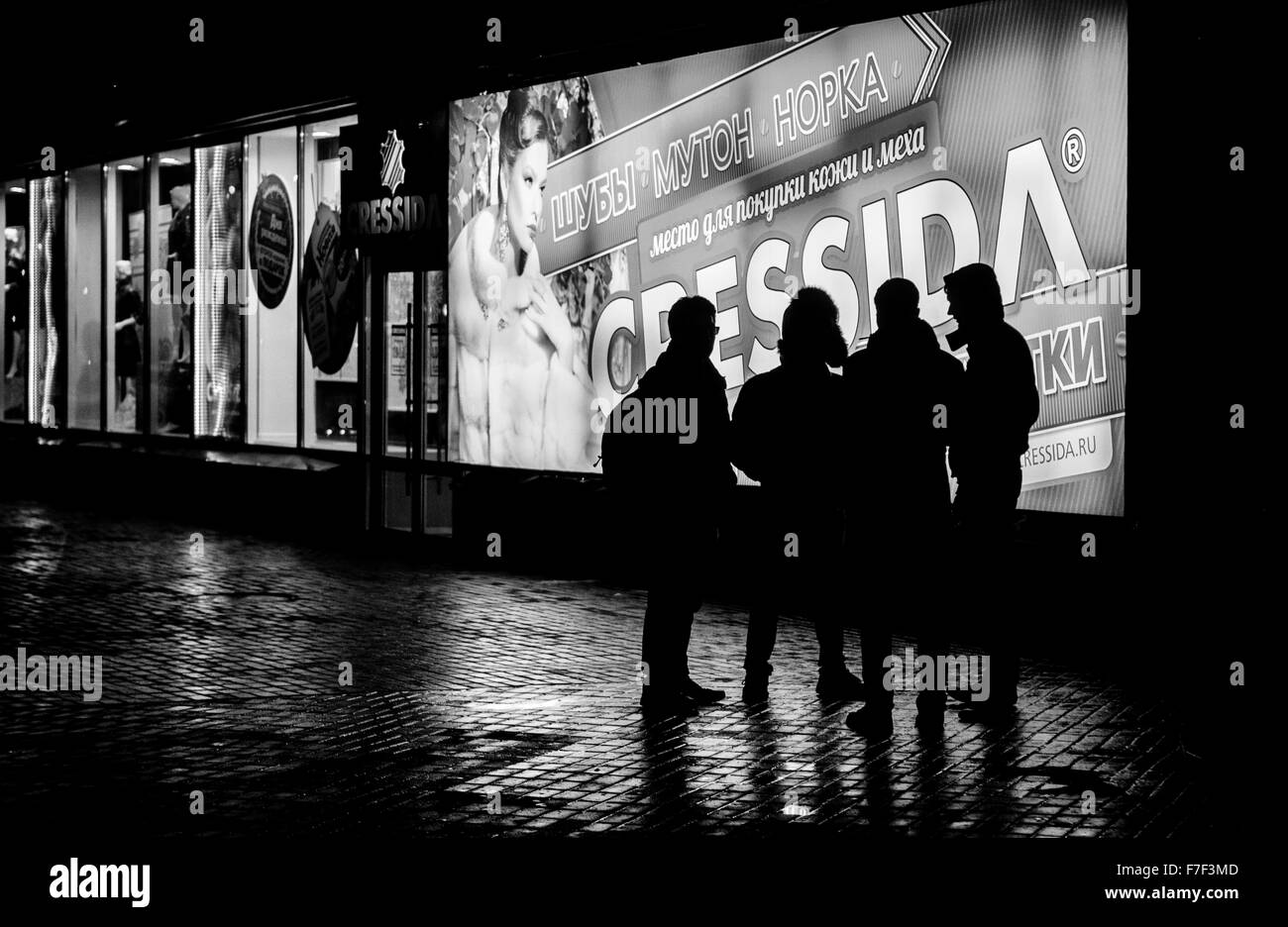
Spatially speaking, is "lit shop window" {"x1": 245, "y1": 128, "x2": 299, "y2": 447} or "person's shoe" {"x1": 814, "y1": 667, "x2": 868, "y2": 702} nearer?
"person's shoe" {"x1": 814, "y1": 667, "x2": 868, "y2": 702}

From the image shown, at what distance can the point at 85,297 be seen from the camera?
21.3m

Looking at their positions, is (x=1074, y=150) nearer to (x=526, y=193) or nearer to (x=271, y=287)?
(x=526, y=193)

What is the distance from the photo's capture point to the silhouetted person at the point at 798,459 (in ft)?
26.3

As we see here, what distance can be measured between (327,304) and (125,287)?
5.02 m

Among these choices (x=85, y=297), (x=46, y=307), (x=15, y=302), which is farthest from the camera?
(x=15, y=302)

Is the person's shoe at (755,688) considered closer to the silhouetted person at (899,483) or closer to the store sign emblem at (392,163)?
the silhouetted person at (899,483)

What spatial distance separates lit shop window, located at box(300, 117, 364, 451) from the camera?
16.2 metres

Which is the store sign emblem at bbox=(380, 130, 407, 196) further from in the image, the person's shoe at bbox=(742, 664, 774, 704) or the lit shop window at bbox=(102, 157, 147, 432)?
the person's shoe at bbox=(742, 664, 774, 704)

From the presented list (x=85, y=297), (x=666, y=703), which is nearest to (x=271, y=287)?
(x=85, y=297)

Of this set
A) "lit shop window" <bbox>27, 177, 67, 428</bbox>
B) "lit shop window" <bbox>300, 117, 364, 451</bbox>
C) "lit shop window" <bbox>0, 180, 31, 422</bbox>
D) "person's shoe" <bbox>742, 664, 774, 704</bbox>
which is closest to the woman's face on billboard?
"lit shop window" <bbox>300, 117, 364, 451</bbox>

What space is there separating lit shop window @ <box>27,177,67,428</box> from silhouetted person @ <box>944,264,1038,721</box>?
16748 mm

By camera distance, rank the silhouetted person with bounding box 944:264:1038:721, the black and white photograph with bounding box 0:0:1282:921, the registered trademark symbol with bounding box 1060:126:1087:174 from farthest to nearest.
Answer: the registered trademark symbol with bounding box 1060:126:1087:174 < the silhouetted person with bounding box 944:264:1038:721 < the black and white photograph with bounding box 0:0:1282:921

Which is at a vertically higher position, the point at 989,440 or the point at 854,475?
the point at 989,440
